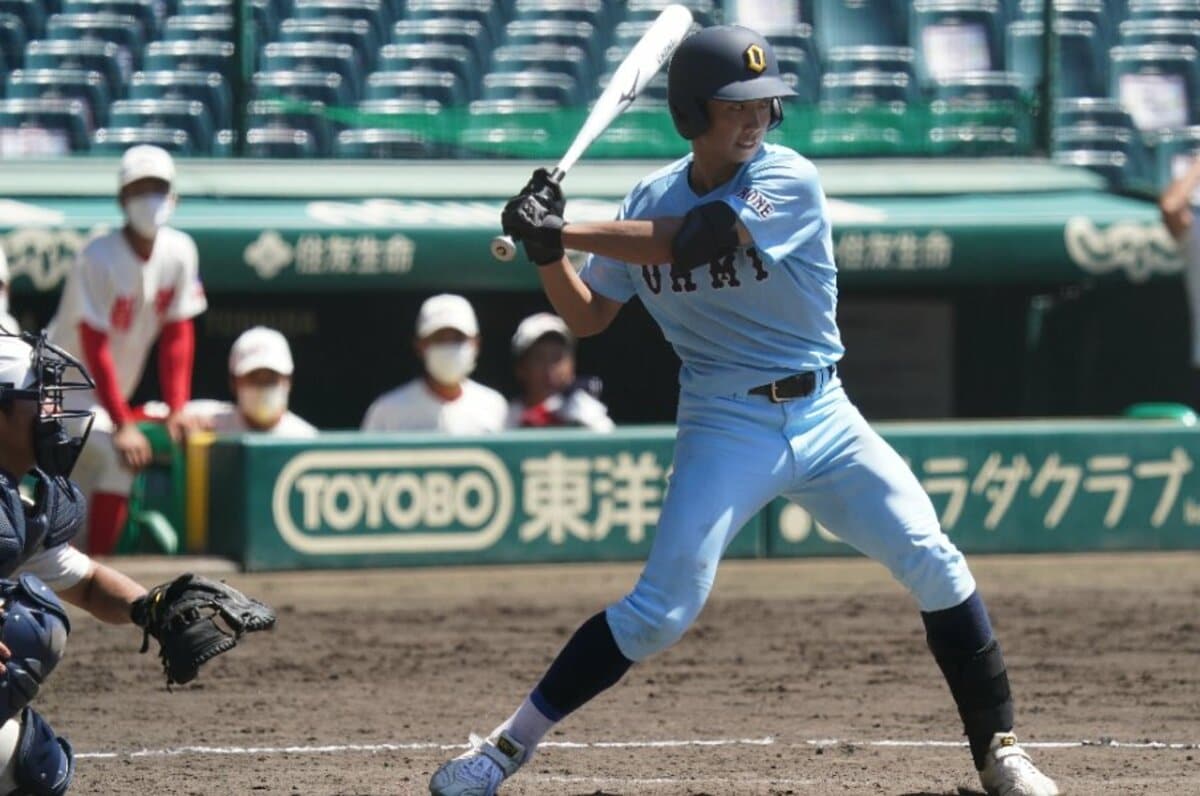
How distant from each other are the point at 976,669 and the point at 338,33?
6.82 metres

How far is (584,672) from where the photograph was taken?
4355 millimetres

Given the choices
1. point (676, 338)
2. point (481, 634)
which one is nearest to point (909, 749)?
point (676, 338)

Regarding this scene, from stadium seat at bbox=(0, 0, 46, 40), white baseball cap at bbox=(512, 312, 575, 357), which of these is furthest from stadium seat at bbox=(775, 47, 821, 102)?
stadium seat at bbox=(0, 0, 46, 40)

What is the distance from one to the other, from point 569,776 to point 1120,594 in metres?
4.03

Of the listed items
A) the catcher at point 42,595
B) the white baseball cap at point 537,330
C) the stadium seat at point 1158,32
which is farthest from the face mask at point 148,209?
the stadium seat at point 1158,32

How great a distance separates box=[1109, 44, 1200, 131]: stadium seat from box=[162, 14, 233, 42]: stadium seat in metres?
4.61

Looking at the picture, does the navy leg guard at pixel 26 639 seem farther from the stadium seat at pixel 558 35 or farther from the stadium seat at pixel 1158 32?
the stadium seat at pixel 1158 32

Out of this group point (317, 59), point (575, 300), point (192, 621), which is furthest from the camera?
point (317, 59)

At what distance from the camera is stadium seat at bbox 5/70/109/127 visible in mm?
10023

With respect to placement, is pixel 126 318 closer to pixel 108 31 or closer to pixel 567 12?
pixel 108 31

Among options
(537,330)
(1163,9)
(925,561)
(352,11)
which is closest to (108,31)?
(352,11)

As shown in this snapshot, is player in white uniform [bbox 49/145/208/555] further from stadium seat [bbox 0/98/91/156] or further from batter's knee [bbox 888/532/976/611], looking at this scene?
batter's knee [bbox 888/532/976/611]

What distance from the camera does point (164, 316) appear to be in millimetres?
8531

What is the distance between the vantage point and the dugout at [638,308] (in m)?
9.78
